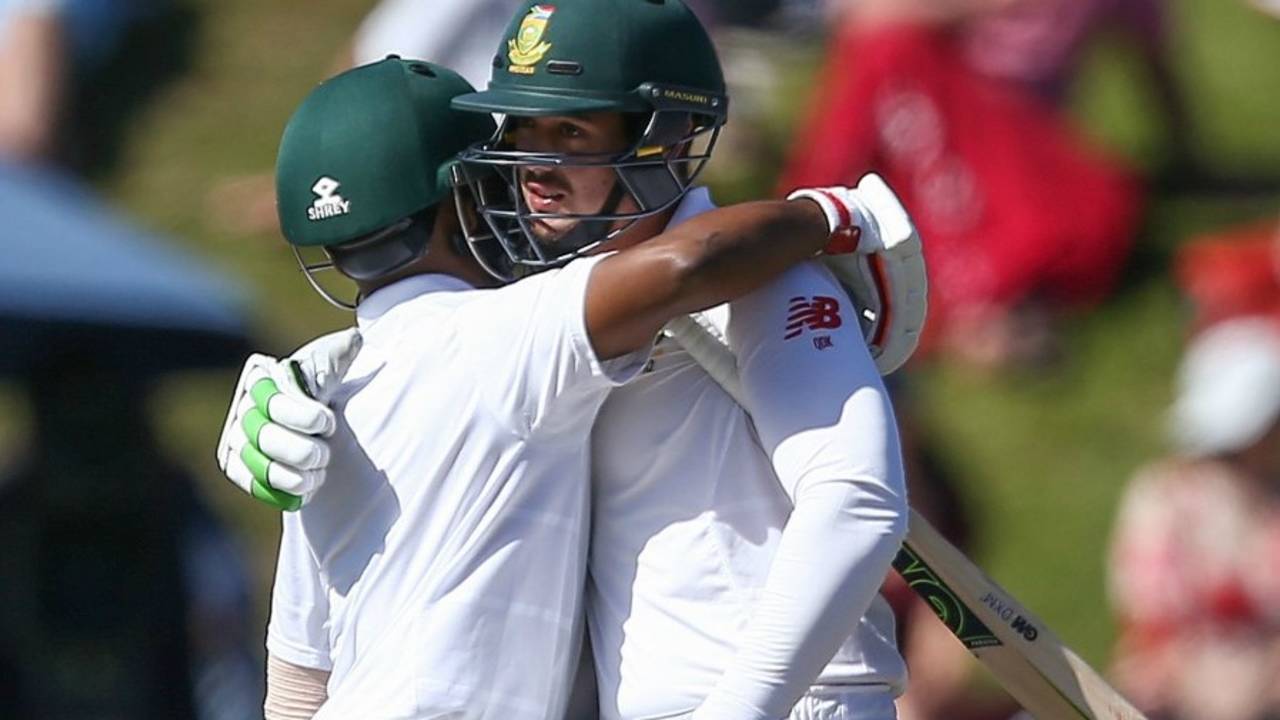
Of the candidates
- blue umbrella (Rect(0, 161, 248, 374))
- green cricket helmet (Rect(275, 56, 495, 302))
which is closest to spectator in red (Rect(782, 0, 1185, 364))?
blue umbrella (Rect(0, 161, 248, 374))

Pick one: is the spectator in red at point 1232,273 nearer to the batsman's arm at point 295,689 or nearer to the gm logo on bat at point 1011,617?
the gm logo on bat at point 1011,617

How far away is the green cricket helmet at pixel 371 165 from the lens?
9.12 ft

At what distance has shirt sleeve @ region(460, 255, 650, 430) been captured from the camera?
2490 millimetres

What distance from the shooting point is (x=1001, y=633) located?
9.30 ft

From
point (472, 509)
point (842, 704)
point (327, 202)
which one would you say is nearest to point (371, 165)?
point (327, 202)

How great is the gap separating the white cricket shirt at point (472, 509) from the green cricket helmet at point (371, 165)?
0.54 ft

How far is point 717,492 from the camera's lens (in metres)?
2.60

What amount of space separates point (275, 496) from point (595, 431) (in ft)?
1.25

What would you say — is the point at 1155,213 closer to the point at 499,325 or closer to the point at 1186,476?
the point at 1186,476

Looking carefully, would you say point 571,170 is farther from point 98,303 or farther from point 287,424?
point 98,303

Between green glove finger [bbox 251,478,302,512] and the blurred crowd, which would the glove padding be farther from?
the blurred crowd

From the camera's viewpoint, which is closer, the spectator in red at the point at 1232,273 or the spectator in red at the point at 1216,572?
the spectator in red at the point at 1216,572

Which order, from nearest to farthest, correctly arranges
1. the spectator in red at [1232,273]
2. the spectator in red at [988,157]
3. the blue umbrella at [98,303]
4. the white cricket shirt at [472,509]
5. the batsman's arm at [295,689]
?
the white cricket shirt at [472,509]
the batsman's arm at [295,689]
the blue umbrella at [98,303]
the spectator in red at [1232,273]
the spectator in red at [988,157]

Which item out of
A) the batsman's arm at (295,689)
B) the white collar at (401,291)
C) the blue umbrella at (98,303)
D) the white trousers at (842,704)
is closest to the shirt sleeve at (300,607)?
the batsman's arm at (295,689)
